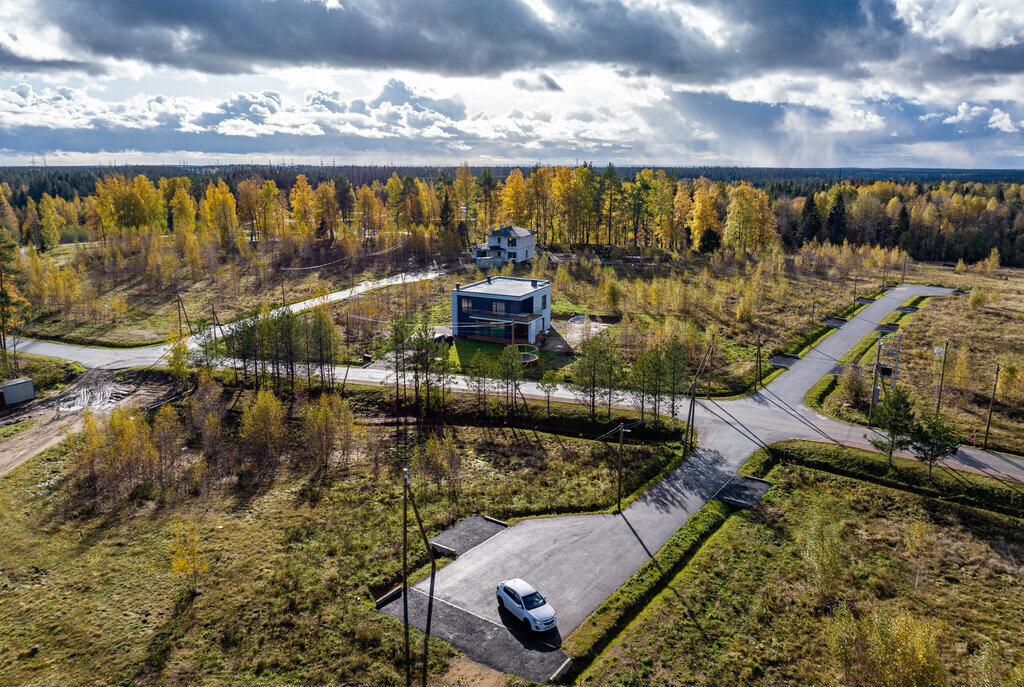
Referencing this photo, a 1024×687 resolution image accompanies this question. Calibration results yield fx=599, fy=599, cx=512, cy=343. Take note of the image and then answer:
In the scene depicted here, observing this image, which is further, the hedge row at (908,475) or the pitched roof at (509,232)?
the pitched roof at (509,232)

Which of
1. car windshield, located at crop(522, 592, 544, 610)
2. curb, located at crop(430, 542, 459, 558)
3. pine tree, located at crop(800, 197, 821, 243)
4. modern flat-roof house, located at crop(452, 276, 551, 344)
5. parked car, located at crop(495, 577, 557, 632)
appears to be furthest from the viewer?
pine tree, located at crop(800, 197, 821, 243)

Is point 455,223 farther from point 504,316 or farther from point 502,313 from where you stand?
point 504,316

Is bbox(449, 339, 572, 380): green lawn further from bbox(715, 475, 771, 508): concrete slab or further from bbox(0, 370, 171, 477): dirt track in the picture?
bbox(0, 370, 171, 477): dirt track

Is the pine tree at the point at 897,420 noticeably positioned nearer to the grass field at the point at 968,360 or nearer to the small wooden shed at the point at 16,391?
the grass field at the point at 968,360

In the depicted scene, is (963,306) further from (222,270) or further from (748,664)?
(222,270)

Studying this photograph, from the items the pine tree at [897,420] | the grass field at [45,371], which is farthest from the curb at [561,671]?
the grass field at [45,371]

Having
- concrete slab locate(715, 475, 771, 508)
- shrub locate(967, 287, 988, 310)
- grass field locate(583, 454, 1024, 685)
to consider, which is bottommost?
grass field locate(583, 454, 1024, 685)

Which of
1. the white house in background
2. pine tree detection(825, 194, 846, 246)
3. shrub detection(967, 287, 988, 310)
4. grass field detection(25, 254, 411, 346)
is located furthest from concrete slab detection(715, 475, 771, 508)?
pine tree detection(825, 194, 846, 246)
